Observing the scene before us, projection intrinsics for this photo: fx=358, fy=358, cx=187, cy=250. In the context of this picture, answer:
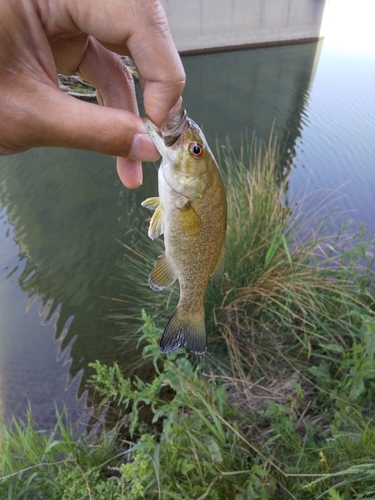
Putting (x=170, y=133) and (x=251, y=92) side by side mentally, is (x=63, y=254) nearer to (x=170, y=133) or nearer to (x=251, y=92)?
(x=170, y=133)

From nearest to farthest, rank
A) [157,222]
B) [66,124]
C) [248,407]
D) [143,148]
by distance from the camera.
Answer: [66,124] → [143,148] → [157,222] → [248,407]

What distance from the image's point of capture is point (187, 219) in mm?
1597

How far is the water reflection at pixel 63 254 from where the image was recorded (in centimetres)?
395

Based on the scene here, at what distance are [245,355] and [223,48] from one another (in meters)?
18.6

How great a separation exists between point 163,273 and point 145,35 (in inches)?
39.2

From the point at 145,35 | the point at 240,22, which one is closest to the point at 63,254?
the point at 145,35

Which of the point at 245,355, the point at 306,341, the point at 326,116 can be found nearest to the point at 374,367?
the point at 306,341

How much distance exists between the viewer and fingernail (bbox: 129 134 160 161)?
55.9 inches

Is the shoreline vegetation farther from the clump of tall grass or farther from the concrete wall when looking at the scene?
the concrete wall

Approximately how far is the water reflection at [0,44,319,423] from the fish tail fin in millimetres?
2283

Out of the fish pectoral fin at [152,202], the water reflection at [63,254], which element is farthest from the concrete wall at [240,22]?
the fish pectoral fin at [152,202]

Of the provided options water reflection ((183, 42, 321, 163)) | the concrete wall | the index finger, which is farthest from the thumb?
the concrete wall

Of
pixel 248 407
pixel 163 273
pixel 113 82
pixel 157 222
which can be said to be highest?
pixel 113 82

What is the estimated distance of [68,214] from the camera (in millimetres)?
6328
